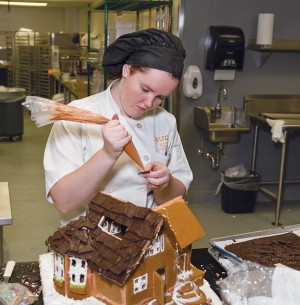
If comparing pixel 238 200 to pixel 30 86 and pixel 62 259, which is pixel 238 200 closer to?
pixel 62 259

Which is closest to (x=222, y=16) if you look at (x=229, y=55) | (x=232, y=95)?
(x=229, y=55)

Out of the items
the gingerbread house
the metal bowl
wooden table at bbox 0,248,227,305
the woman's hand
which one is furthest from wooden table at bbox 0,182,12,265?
the metal bowl

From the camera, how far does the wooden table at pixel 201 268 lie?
125cm

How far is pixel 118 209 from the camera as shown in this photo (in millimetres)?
1074

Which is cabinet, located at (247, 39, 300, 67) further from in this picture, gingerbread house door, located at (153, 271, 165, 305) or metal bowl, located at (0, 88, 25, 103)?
metal bowl, located at (0, 88, 25, 103)

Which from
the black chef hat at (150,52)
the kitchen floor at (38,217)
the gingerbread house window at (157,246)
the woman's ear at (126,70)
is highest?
the black chef hat at (150,52)

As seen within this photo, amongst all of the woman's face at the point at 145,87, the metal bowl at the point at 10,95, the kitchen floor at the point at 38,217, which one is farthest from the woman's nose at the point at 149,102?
the metal bowl at the point at 10,95

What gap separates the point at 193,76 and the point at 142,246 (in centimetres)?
298

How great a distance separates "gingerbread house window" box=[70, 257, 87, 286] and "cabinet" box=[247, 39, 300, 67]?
10.3ft

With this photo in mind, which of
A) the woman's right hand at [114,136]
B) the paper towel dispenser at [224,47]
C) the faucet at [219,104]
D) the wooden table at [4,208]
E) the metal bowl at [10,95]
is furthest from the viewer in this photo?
the metal bowl at [10,95]

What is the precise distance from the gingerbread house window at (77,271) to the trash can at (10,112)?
5488 mm

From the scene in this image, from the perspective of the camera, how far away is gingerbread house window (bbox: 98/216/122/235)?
1112 millimetres

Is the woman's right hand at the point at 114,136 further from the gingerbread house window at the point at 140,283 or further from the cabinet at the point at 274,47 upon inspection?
the cabinet at the point at 274,47

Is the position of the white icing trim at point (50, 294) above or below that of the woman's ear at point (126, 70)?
below
